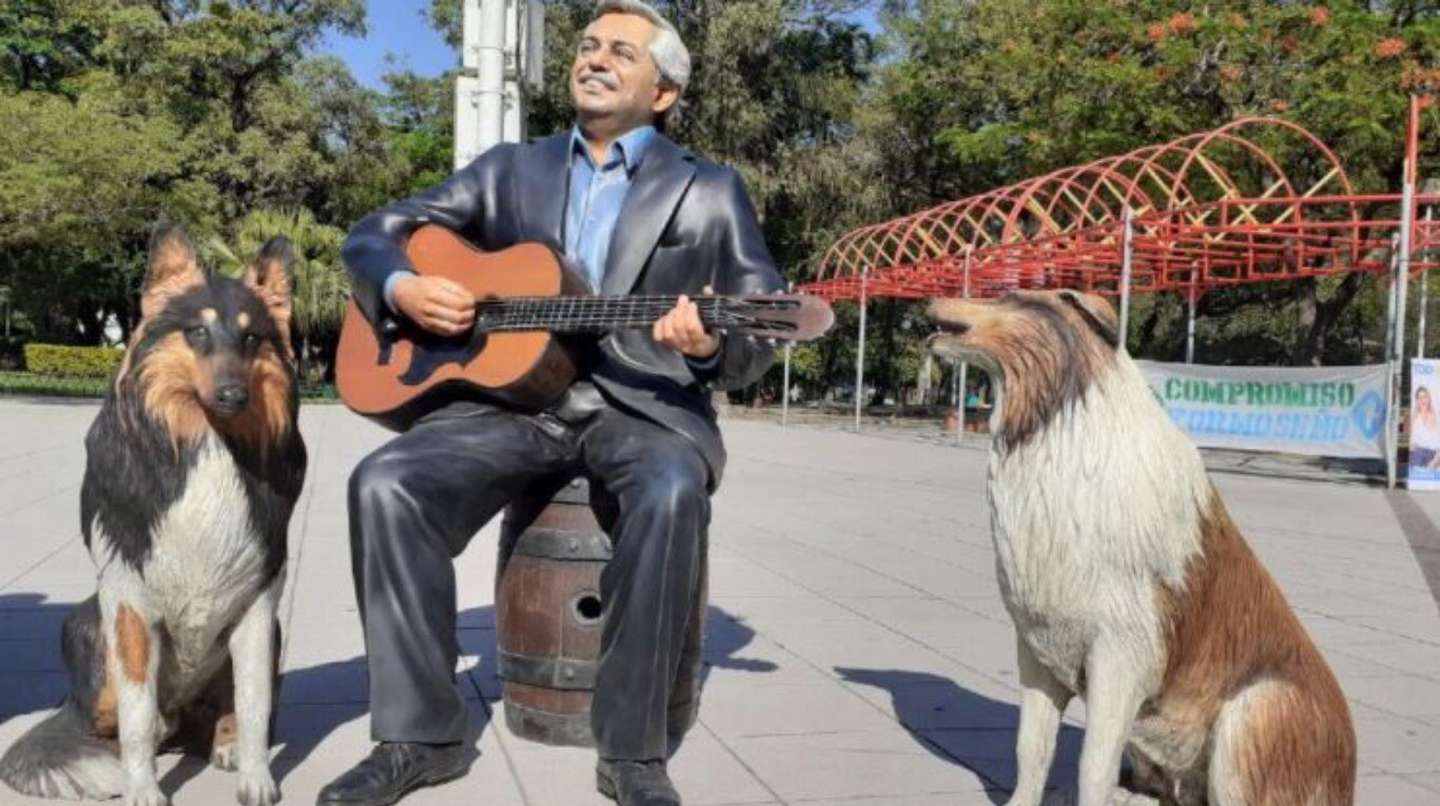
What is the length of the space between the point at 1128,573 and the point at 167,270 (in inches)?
83.8

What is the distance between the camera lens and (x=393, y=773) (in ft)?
9.98

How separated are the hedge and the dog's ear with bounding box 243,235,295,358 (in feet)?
100.0

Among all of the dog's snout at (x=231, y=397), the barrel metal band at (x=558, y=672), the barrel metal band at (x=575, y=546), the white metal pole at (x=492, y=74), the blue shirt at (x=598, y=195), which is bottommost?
the barrel metal band at (x=558, y=672)

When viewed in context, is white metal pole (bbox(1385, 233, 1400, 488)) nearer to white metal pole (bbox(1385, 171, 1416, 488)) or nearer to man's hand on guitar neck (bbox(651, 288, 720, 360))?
white metal pole (bbox(1385, 171, 1416, 488))

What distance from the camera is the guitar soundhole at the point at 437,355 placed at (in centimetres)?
340

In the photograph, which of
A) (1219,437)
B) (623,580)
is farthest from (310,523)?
(1219,437)

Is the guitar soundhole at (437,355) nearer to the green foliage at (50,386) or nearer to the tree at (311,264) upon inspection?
the green foliage at (50,386)

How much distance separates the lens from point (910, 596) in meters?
6.14

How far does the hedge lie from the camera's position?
30156mm

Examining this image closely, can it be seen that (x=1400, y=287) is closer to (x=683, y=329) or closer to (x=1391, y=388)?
(x=1391, y=388)

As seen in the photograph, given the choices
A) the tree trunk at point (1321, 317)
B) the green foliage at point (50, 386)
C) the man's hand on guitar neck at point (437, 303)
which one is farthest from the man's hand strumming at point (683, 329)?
the green foliage at point (50, 386)

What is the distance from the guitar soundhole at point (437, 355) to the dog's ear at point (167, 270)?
0.76 m

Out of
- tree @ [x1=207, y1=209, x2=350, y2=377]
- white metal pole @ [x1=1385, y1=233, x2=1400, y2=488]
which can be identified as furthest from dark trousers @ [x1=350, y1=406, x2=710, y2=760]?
tree @ [x1=207, y1=209, x2=350, y2=377]

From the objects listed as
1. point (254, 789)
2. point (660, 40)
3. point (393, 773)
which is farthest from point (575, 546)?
point (660, 40)
